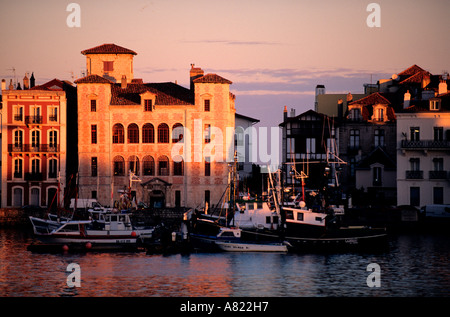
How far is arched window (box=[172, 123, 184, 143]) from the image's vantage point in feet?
315

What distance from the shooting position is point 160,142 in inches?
3787

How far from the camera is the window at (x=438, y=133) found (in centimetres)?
9194

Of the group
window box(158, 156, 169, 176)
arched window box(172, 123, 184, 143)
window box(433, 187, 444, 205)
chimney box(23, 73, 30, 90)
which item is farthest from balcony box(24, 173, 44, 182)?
window box(433, 187, 444, 205)

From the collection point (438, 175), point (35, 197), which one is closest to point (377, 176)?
point (438, 175)

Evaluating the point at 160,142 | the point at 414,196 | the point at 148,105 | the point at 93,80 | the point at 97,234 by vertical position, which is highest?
the point at 93,80

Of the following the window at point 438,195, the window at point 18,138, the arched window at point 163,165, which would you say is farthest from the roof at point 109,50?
the window at point 438,195

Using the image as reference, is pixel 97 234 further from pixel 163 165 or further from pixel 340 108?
pixel 340 108

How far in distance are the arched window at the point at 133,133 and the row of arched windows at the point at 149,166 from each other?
5.42 ft

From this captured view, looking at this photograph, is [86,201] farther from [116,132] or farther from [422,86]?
[422,86]

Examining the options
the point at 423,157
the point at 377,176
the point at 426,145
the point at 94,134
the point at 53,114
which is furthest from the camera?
the point at 377,176

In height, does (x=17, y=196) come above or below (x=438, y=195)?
above

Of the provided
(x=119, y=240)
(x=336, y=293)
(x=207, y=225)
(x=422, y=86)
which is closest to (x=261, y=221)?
(x=207, y=225)

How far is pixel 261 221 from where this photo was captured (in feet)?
241

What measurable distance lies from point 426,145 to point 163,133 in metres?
26.1
